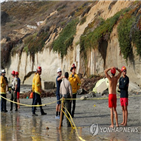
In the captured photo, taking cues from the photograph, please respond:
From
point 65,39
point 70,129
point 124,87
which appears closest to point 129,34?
point 124,87

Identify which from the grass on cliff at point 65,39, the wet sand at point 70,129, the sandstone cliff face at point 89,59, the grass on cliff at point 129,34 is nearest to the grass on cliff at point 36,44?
the sandstone cliff face at point 89,59

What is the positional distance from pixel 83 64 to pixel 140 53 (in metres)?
8.10

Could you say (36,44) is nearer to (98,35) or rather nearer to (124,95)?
(98,35)

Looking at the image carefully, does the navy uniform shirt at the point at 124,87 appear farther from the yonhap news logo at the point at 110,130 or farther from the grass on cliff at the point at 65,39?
the grass on cliff at the point at 65,39

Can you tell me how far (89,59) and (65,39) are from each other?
270 inches

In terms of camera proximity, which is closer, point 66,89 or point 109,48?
point 66,89

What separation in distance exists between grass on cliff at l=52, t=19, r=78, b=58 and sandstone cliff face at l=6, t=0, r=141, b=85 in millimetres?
506

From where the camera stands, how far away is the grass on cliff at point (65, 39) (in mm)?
31328

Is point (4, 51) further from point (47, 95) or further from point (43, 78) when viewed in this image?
point (47, 95)

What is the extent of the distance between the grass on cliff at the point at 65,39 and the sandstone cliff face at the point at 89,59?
506mm

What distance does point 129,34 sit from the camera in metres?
21.3

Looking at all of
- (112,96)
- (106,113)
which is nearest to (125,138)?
(112,96)

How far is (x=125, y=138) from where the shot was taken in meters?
8.35

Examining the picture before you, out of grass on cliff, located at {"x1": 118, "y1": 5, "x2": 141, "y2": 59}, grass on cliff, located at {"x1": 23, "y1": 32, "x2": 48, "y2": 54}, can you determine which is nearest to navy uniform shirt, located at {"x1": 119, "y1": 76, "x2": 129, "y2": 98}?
grass on cliff, located at {"x1": 118, "y1": 5, "x2": 141, "y2": 59}
